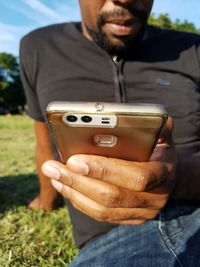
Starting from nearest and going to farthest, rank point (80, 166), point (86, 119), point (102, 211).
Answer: point (86, 119), point (80, 166), point (102, 211)

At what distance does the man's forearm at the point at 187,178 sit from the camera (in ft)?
6.66

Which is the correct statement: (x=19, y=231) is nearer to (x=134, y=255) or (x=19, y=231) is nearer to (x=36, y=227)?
(x=36, y=227)

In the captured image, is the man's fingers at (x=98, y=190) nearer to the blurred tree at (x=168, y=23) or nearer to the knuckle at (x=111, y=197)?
the knuckle at (x=111, y=197)

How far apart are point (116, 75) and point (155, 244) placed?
1.08m

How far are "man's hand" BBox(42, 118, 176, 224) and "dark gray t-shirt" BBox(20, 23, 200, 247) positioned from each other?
635mm

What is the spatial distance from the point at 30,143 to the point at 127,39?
7.56m

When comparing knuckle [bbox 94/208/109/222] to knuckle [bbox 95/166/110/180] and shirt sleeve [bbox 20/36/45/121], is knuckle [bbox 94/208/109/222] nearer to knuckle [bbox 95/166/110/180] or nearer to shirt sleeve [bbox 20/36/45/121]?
knuckle [bbox 95/166/110/180]

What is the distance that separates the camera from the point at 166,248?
209 cm

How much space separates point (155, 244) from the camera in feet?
6.98

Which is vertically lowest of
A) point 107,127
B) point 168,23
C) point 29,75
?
point 168,23

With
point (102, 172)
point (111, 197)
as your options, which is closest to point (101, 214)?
point (111, 197)

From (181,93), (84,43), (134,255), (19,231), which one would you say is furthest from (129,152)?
(19,231)

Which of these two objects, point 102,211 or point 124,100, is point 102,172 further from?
point 124,100

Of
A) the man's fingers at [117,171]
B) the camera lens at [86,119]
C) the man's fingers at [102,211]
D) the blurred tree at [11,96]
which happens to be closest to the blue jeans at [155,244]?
the man's fingers at [102,211]
